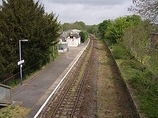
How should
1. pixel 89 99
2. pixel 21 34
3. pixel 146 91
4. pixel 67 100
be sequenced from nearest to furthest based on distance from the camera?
pixel 67 100 → pixel 89 99 → pixel 146 91 → pixel 21 34

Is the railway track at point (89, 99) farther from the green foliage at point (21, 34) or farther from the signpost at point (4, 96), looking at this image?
the green foliage at point (21, 34)

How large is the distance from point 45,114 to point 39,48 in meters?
12.8

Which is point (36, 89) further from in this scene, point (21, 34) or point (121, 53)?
point (121, 53)

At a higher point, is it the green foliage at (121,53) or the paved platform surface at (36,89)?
the green foliage at (121,53)

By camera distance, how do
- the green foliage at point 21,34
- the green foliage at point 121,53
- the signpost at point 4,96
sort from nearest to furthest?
the signpost at point 4,96
the green foliage at point 21,34
the green foliage at point 121,53

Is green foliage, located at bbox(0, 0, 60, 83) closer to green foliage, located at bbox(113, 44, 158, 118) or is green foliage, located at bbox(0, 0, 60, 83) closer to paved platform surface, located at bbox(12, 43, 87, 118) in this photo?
paved platform surface, located at bbox(12, 43, 87, 118)

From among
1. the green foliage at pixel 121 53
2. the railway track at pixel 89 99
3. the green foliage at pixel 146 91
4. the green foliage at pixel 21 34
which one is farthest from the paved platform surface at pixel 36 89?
the green foliage at pixel 121 53

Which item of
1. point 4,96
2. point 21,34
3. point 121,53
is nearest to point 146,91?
point 4,96

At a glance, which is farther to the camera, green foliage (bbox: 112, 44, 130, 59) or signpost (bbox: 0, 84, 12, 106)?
green foliage (bbox: 112, 44, 130, 59)

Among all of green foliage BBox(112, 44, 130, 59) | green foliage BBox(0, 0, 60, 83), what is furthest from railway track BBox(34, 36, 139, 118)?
green foliage BBox(112, 44, 130, 59)

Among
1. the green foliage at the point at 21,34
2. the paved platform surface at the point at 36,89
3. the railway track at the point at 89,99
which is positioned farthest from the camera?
the green foliage at the point at 21,34

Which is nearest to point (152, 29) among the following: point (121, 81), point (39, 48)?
point (121, 81)

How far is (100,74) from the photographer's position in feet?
101

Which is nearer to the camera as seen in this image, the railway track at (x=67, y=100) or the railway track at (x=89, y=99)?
the railway track at (x=67, y=100)
